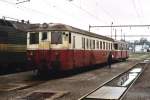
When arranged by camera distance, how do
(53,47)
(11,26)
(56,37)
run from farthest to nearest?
(11,26) < (56,37) < (53,47)

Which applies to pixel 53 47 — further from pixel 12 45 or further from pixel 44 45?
pixel 12 45

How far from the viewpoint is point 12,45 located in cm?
2408

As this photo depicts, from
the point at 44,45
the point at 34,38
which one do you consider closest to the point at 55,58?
the point at 44,45

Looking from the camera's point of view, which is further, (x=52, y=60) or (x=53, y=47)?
(x=53, y=47)

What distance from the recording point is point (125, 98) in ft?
41.7

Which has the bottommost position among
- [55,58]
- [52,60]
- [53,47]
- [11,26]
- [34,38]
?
[52,60]

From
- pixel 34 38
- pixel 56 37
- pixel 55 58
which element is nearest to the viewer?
pixel 55 58

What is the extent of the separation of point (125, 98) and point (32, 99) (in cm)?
336

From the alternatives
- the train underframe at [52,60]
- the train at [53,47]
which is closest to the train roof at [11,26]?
the train at [53,47]

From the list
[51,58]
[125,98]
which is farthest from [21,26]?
[125,98]

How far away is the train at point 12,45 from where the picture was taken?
2278 centimetres

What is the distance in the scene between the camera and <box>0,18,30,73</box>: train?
2278cm

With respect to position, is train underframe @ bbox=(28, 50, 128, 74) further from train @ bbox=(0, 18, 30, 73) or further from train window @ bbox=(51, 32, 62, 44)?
train @ bbox=(0, 18, 30, 73)

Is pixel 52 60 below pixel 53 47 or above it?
below
